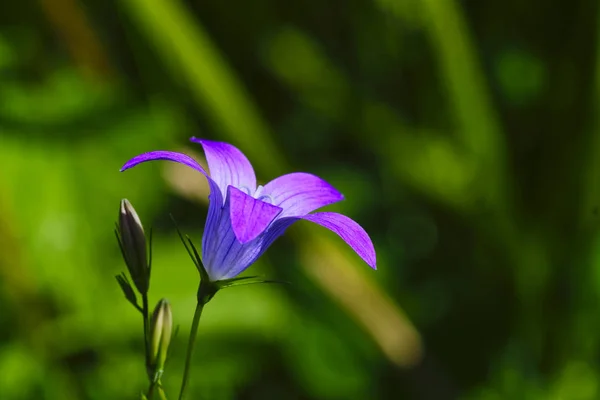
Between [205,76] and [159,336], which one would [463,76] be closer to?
[205,76]

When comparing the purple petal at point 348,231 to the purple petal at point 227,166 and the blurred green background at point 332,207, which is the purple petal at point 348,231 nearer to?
the purple petal at point 227,166

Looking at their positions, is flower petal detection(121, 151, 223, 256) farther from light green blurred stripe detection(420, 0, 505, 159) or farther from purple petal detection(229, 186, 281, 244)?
light green blurred stripe detection(420, 0, 505, 159)

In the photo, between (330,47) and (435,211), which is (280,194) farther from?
(330,47)

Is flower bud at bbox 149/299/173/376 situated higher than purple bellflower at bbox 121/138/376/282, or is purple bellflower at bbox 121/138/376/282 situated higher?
purple bellflower at bbox 121/138/376/282

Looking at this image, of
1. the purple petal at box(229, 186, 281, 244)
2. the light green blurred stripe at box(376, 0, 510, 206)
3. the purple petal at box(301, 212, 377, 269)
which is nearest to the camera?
the purple petal at box(229, 186, 281, 244)

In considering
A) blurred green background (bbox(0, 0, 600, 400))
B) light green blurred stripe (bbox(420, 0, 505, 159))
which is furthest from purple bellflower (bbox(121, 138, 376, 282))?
light green blurred stripe (bbox(420, 0, 505, 159))

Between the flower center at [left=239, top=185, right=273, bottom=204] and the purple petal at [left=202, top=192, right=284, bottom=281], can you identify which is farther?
the flower center at [left=239, top=185, right=273, bottom=204]

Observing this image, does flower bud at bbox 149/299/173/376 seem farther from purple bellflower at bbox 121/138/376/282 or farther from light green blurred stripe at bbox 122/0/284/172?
light green blurred stripe at bbox 122/0/284/172

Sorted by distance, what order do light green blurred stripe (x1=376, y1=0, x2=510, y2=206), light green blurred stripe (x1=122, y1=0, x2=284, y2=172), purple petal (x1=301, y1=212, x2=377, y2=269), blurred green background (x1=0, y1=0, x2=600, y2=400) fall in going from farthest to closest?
light green blurred stripe (x1=376, y1=0, x2=510, y2=206) < light green blurred stripe (x1=122, y1=0, x2=284, y2=172) < blurred green background (x1=0, y1=0, x2=600, y2=400) < purple petal (x1=301, y1=212, x2=377, y2=269)

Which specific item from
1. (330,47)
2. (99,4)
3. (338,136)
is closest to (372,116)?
(338,136)
